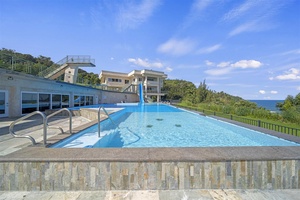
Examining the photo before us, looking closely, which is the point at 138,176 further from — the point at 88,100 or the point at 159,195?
the point at 88,100

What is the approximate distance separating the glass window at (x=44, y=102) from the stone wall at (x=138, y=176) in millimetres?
11889

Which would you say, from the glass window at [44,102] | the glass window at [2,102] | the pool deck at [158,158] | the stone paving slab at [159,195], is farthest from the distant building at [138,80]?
the stone paving slab at [159,195]

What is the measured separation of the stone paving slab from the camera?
8.21ft

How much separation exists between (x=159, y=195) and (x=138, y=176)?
47cm

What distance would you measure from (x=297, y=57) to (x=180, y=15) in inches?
539

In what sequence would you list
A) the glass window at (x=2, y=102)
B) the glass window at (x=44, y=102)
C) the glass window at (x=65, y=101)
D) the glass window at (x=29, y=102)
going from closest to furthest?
the glass window at (x=2, y=102) < the glass window at (x=29, y=102) < the glass window at (x=44, y=102) < the glass window at (x=65, y=101)

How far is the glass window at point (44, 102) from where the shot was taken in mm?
12667

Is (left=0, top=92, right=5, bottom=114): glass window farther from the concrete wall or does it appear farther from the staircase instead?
the staircase

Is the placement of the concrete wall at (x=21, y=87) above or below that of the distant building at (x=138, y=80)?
below

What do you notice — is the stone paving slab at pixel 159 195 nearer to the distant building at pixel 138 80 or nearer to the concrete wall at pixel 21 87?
the concrete wall at pixel 21 87

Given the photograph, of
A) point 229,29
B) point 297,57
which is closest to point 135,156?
point 229,29

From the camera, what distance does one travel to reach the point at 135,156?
112 inches

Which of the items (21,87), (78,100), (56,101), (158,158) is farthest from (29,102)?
(158,158)

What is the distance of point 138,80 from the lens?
4012 centimetres
